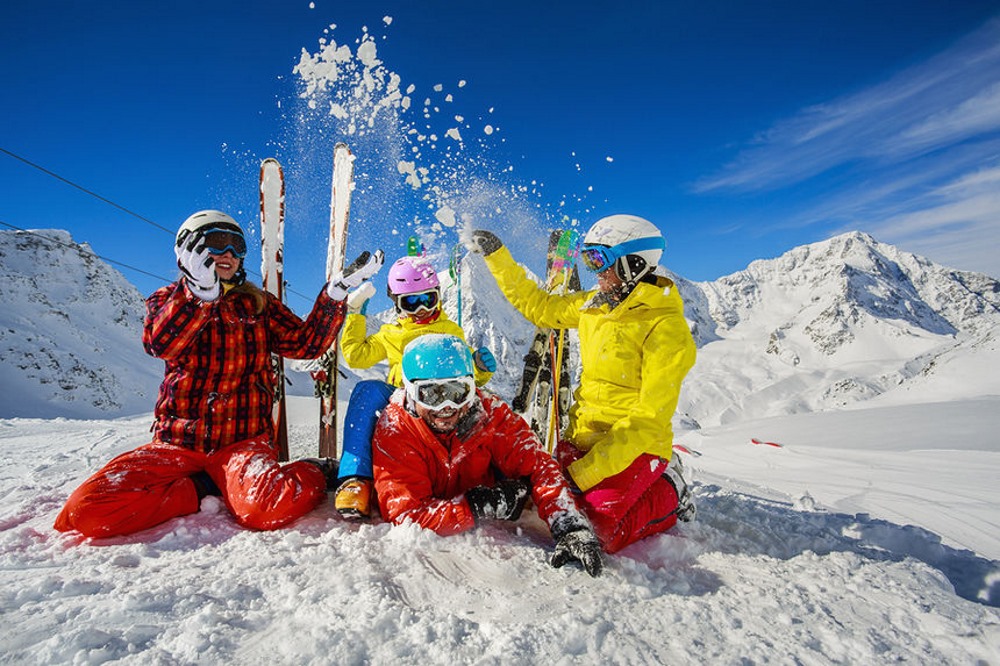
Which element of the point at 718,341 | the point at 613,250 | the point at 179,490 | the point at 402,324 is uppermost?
the point at 718,341

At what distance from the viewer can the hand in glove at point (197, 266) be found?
2.78 metres

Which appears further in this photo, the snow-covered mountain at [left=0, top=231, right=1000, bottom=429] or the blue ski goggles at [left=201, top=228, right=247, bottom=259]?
the snow-covered mountain at [left=0, top=231, right=1000, bottom=429]

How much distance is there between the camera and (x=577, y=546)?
7.32ft

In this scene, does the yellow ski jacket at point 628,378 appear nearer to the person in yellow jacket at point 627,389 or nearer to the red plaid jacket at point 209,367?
the person in yellow jacket at point 627,389

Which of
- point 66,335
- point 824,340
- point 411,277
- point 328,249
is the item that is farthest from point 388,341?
point 824,340

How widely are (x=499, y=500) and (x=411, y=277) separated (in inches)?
76.0

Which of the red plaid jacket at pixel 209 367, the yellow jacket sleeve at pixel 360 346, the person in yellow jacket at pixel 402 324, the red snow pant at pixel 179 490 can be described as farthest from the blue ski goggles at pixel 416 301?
the red snow pant at pixel 179 490

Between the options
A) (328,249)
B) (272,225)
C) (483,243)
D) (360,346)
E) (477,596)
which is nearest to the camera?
(477,596)

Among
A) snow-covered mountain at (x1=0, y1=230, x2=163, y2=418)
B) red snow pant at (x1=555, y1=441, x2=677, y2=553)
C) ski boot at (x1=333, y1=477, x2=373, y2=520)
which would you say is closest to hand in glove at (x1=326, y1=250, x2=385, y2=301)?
ski boot at (x1=333, y1=477, x2=373, y2=520)

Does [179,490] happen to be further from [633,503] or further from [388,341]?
[633,503]

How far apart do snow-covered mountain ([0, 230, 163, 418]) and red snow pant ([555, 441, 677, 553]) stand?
26.1 meters

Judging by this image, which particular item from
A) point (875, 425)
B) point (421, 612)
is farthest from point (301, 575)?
point (875, 425)

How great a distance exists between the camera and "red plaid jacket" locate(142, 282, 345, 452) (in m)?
2.84

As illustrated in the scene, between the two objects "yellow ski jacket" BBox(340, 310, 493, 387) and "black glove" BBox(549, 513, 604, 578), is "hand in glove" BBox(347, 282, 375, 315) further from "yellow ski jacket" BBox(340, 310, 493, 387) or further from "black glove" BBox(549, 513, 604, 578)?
"black glove" BBox(549, 513, 604, 578)
